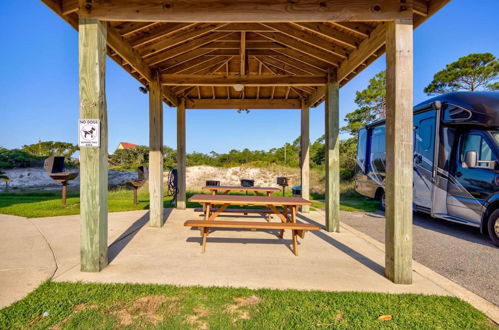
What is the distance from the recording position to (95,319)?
2021 millimetres

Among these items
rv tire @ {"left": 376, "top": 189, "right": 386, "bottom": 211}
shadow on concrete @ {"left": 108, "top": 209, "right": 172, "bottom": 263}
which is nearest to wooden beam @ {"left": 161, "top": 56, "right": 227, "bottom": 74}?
shadow on concrete @ {"left": 108, "top": 209, "right": 172, "bottom": 263}

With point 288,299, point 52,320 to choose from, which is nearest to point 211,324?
point 288,299

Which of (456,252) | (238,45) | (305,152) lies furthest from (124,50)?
(456,252)

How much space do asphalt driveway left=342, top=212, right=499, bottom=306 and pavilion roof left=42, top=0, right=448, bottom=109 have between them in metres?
3.22

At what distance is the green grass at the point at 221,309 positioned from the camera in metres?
1.99

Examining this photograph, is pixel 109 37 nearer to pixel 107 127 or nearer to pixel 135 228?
pixel 107 127

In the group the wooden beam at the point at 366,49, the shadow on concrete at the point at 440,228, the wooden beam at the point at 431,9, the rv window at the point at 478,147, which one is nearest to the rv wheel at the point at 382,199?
the shadow on concrete at the point at 440,228

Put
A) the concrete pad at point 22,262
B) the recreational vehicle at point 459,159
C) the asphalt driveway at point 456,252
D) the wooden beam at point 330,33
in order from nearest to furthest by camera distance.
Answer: the concrete pad at point 22,262, the asphalt driveway at point 456,252, the wooden beam at point 330,33, the recreational vehicle at point 459,159

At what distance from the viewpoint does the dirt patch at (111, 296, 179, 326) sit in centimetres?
203

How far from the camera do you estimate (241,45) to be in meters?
4.75

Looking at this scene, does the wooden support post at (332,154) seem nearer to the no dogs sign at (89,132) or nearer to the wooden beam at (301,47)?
the wooden beam at (301,47)

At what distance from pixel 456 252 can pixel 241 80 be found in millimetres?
5100

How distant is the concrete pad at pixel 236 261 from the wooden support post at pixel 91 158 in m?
0.30

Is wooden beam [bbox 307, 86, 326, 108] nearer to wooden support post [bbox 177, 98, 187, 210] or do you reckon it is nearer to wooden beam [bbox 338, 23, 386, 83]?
wooden beam [bbox 338, 23, 386, 83]
